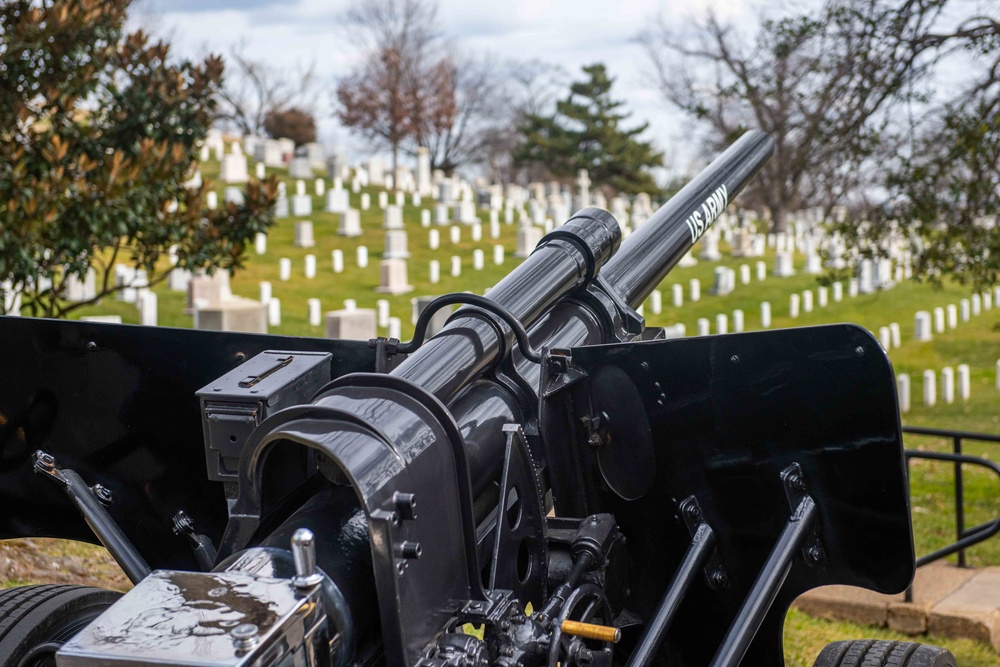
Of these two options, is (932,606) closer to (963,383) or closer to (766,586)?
(766,586)

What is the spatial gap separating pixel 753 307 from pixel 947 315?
131 inches

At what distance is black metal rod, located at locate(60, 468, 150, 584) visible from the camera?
2.64 meters

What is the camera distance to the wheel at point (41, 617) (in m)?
2.71

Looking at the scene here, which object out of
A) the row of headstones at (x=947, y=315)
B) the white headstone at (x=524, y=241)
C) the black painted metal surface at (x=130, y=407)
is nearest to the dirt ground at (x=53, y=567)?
the black painted metal surface at (x=130, y=407)

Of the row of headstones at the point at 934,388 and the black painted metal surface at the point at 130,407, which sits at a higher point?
the black painted metal surface at the point at 130,407

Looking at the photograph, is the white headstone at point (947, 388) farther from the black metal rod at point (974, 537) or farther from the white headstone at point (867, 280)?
the black metal rod at point (974, 537)

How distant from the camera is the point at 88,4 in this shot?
23.6ft

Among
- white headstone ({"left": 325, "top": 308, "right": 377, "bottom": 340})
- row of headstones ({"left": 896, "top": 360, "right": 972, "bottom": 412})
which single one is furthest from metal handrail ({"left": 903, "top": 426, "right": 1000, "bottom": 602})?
row of headstones ({"left": 896, "top": 360, "right": 972, "bottom": 412})

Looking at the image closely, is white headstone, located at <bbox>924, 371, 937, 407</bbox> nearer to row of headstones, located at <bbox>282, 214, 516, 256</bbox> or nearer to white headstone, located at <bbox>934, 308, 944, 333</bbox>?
white headstone, located at <bbox>934, 308, 944, 333</bbox>

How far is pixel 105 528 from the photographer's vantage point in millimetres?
2711

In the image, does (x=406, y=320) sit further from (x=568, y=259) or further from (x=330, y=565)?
(x=330, y=565)

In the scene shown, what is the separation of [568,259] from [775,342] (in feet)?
2.96

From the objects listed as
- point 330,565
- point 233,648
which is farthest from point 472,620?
point 233,648

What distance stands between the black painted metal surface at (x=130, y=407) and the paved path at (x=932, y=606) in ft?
12.8
